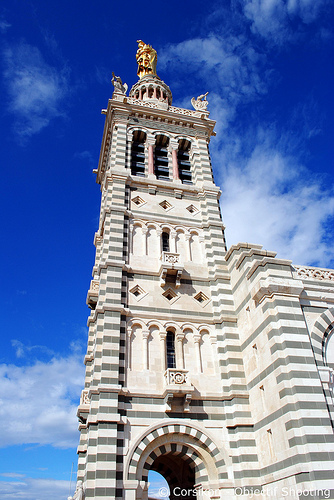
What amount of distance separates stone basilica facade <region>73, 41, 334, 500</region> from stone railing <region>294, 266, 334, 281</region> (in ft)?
0.18

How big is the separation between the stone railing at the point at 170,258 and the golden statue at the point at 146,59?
25025 millimetres

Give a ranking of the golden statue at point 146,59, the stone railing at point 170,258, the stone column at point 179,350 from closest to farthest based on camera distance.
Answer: the stone column at point 179,350 < the stone railing at point 170,258 < the golden statue at point 146,59

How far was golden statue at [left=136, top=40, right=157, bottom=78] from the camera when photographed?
133ft

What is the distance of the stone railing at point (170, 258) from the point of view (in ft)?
71.3

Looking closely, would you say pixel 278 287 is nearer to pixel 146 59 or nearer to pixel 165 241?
pixel 165 241

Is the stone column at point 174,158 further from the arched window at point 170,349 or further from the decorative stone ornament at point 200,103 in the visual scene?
the arched window at point 170,349

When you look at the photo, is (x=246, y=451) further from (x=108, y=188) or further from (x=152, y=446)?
(x=108, y=188)

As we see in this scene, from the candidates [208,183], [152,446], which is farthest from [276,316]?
[208,183]

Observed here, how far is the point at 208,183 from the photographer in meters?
27.4

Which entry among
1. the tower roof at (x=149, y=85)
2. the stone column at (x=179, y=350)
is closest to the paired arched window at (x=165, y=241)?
the stone column at (x=179, y=350)

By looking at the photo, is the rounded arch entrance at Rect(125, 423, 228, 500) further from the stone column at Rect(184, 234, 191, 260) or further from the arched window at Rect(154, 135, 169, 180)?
the arched window at Rect(154, 135, 169, 180)

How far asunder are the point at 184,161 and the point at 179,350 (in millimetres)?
15129

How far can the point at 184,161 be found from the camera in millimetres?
29922

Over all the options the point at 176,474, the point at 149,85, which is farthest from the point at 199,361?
the point at 149,85
